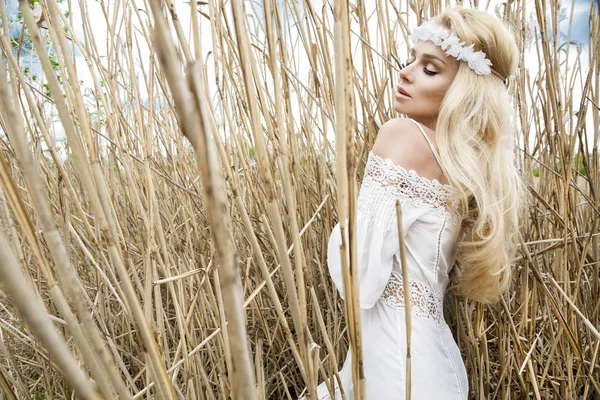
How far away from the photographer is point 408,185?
0.90 metres

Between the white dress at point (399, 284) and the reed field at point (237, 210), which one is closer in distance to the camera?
the reed field at point (237, 210)

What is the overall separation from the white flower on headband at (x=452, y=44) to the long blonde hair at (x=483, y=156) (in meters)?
0.02

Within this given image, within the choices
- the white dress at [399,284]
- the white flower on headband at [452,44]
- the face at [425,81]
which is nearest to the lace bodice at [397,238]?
the white dress at [399,284]

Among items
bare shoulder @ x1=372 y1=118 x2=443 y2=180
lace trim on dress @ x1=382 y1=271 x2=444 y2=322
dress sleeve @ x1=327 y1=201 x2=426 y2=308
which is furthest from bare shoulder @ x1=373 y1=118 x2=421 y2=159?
lace trim on dress @ x1=382 y1=271 x2=444 y2=322

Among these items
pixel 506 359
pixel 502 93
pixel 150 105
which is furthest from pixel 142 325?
pixel 502 93

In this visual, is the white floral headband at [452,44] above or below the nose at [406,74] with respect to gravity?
above

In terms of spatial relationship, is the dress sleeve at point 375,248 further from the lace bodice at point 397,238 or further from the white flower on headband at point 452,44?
the white flower on headband at point 452,44

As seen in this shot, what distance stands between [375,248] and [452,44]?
1.47 feet

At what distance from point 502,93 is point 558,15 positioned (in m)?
0.22

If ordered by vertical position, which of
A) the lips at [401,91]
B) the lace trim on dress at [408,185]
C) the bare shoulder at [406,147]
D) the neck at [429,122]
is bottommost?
the lace trim on dress at [408,185]

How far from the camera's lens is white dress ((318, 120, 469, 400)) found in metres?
0.87

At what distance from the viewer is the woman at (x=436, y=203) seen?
88 cm

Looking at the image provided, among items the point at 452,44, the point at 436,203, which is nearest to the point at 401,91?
the point at 452,44

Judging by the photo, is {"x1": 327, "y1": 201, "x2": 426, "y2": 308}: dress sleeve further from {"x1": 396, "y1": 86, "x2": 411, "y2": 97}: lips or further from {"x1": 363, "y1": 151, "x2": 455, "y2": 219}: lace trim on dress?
{"x1": 396, "y1": 86, "x2": 411, "y2": 97}: lips
